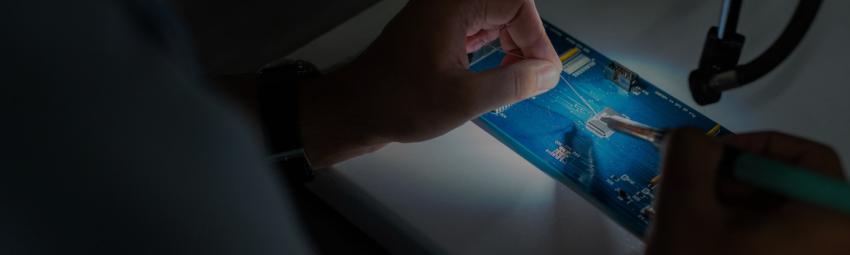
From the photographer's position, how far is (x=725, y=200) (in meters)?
0.61

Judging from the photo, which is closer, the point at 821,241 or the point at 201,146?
the point at 201,146

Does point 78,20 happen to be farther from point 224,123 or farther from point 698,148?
point 698,148

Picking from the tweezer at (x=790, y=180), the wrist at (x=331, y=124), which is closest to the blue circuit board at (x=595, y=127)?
the wrist at (x=331, y=124)

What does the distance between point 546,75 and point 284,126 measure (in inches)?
13.8

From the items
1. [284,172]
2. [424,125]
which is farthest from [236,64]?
[424,125]

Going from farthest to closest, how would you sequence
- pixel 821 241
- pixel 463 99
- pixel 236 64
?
pixel 236 64, pixel 463 99, pixel 821 241

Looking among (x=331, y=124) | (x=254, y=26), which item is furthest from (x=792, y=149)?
(x=254, y=26)

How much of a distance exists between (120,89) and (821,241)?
546 millimetres

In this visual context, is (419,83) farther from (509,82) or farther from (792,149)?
(792,149)

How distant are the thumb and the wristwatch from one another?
0.76 feet

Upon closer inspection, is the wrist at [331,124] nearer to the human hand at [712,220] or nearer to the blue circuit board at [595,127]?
the blue circuit board at [595,127]

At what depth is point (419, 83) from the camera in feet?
2.74

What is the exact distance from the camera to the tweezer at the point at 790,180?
0.50 meters

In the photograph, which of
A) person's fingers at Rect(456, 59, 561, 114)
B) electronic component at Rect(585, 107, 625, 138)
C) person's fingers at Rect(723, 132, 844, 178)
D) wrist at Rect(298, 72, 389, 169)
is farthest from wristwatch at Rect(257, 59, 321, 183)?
person's fingers at Rect(723, 132, 844, 178)
